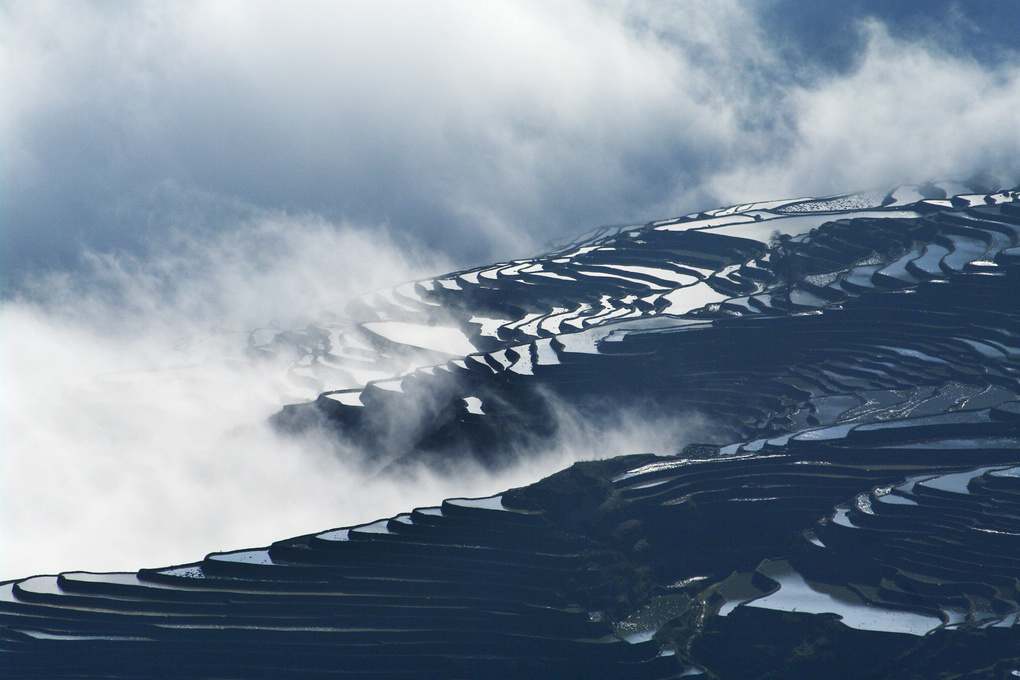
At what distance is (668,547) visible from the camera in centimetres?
1374

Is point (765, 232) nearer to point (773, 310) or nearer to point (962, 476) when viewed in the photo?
point (773, 310)

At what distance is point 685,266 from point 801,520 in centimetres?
1423

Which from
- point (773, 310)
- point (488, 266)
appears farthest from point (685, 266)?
point (488, 266)

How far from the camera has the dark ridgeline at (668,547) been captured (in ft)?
39.0

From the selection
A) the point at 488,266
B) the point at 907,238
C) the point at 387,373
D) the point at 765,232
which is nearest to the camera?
the point at 387,373

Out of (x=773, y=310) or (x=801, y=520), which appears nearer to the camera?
(x=801, y=520)

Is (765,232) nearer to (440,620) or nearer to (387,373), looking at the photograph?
(387,373)

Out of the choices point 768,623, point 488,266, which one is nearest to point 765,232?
point 488,266

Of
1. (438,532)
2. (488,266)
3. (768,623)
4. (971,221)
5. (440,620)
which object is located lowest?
(768,623)

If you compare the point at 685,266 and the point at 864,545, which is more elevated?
the point at 685,266

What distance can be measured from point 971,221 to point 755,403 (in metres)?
11.6

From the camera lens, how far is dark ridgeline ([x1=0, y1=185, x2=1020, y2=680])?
1190 centimetres

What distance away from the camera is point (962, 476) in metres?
14.5

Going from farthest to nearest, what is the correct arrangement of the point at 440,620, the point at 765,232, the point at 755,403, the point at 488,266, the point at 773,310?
the point at 488,266 < the point at 765,232 < the point at 773,310 < the point at 755,403 < the point at 440,620
